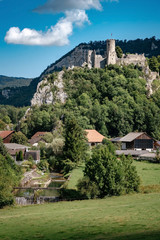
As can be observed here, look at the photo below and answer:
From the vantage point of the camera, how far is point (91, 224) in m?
18.0

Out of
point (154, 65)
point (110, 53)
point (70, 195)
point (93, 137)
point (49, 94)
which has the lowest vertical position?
point (70, 195)

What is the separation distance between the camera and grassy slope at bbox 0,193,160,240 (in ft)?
49.7

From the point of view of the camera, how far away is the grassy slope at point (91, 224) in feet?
49.7

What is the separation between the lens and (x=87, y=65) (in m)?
105

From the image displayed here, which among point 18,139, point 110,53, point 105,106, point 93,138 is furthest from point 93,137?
point 110,53

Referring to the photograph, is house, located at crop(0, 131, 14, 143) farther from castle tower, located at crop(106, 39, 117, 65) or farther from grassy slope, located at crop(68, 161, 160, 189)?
castle tower, located at crop(106, 39, 117, 65)

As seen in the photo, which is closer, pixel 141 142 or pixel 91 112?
pixel 141 142

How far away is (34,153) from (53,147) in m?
3.33

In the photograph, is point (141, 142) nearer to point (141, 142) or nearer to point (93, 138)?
point (141, 142)

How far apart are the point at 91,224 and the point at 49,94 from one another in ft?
241

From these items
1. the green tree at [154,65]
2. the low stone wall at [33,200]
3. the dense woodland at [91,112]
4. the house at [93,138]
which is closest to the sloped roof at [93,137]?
the house at [93,138]

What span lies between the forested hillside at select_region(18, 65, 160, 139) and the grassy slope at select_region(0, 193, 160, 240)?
5725cm

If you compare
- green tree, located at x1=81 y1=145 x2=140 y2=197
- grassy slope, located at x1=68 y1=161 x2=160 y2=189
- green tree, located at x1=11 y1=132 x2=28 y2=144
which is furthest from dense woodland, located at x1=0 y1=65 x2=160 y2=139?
green tree, located at x1=81 y1=145 x2=140 y2=197

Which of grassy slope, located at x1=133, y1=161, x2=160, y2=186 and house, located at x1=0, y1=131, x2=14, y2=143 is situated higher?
house, located at x1=0, y1=131, x2=14, y2=143
